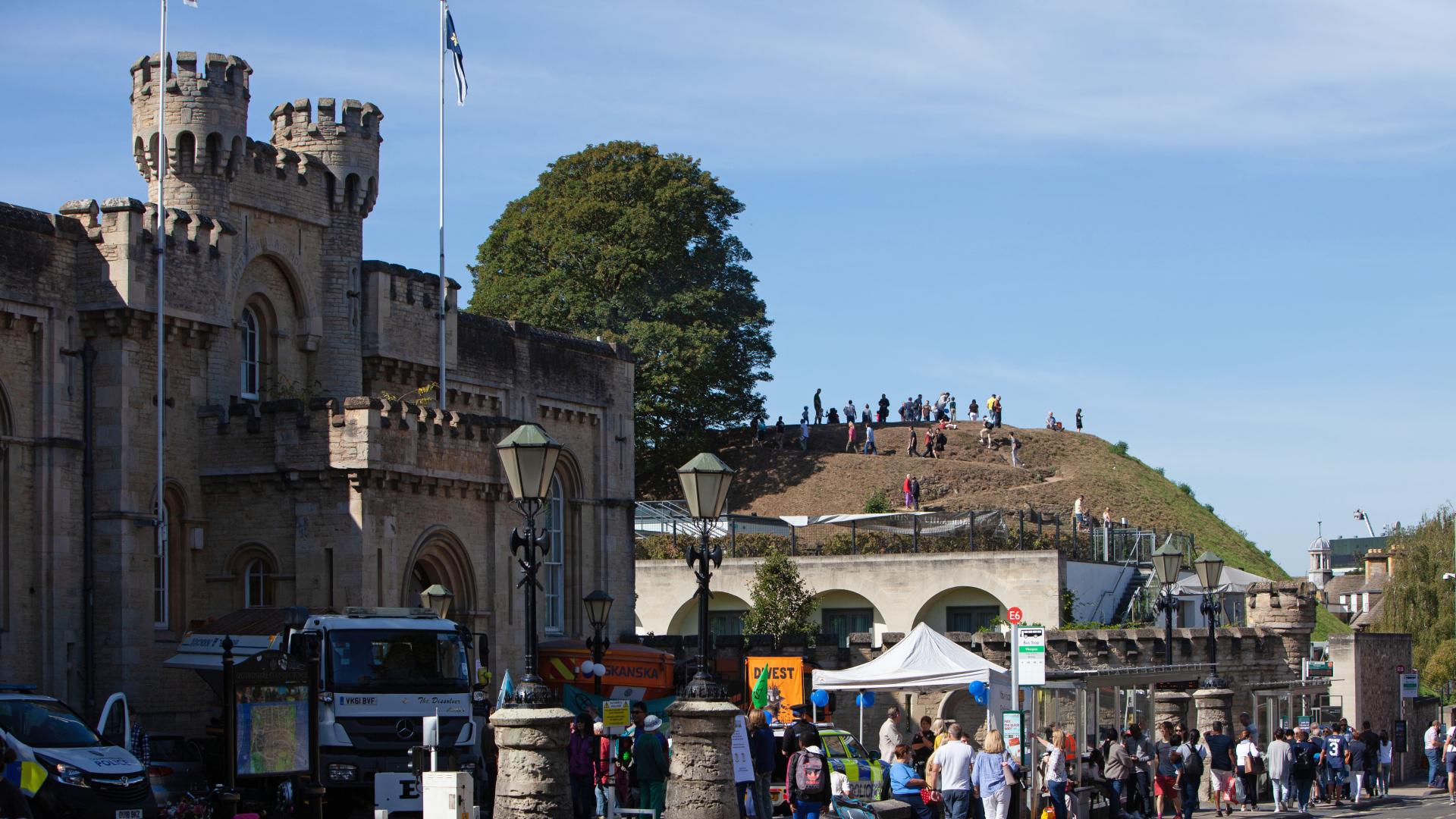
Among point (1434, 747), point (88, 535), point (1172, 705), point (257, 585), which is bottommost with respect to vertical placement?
point (1434, 747)

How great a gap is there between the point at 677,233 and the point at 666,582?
14751mm

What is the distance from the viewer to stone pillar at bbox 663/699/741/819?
17.4m

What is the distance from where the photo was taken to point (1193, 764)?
27.8m

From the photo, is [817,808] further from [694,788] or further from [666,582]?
[666,582]

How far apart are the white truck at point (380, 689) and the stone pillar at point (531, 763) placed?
596cm

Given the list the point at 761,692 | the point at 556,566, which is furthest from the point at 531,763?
the point at 556,566

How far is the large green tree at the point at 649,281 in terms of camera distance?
60094 millimetres

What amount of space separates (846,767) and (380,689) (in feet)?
20.3

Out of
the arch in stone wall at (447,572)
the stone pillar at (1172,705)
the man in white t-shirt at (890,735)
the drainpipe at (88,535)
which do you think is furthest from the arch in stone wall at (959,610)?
the drainpipe at (88,535)

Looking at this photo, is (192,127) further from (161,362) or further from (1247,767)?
(1247,767)

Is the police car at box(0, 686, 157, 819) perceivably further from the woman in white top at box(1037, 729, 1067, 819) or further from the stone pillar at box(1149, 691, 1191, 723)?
the stone pillar at box(1149, 691, 1191, 723)

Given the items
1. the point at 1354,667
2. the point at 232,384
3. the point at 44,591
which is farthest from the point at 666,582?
the point at 44,591

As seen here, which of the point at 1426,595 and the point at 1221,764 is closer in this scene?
the point at 1221,764

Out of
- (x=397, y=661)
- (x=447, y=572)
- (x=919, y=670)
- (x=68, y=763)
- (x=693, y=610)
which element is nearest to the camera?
(x=68, y=763)
